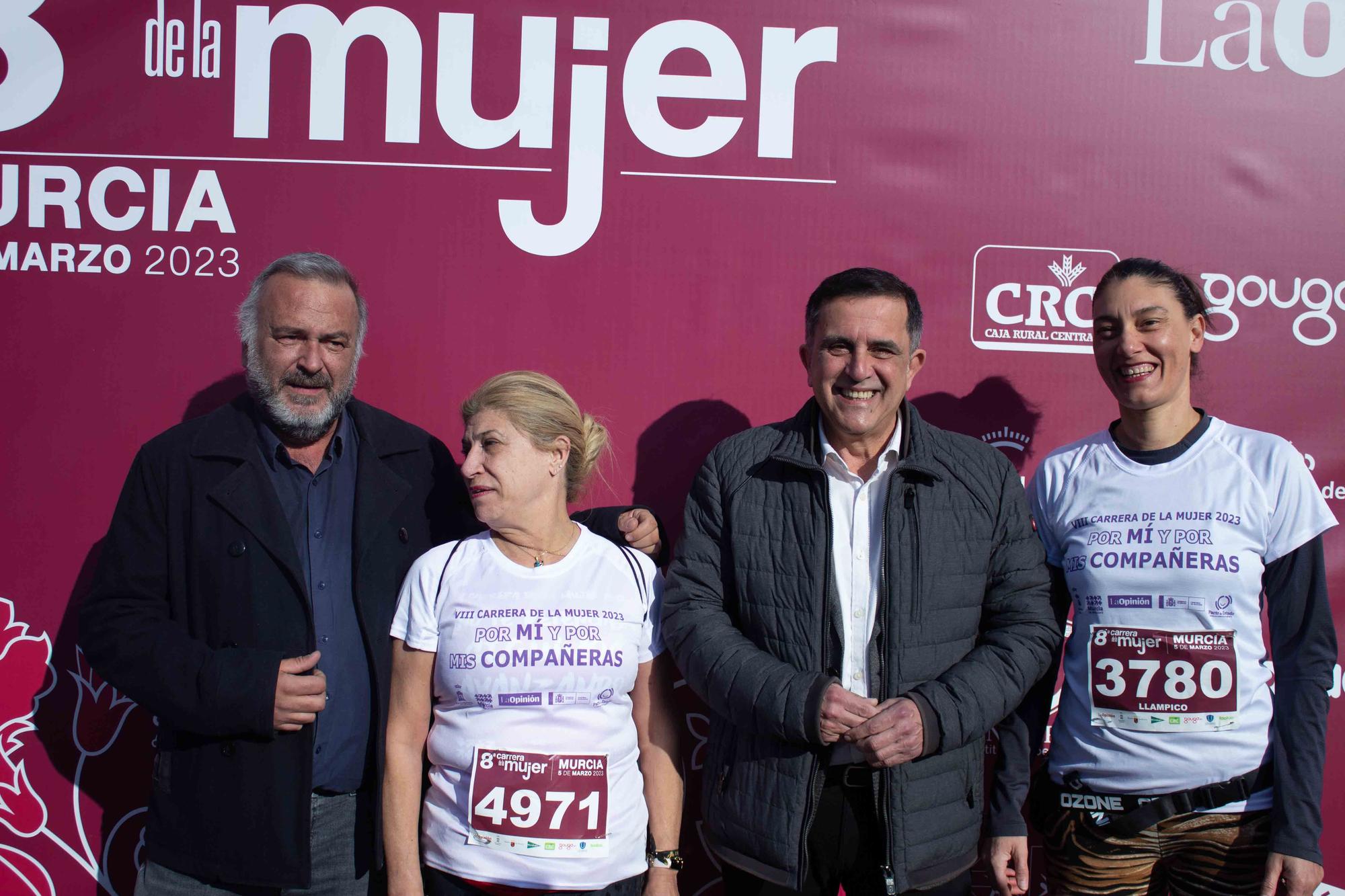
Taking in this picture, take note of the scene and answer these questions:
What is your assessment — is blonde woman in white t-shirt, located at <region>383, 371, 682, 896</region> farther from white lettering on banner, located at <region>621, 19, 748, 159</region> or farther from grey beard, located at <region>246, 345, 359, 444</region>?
white lettering on banner, located at <region>621, 19, 748, 159</region>

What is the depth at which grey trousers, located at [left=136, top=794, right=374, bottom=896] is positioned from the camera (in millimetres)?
2047

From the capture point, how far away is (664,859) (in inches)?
77.0

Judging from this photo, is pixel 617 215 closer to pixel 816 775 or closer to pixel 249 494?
pixel 249 494

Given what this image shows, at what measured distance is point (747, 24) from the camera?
2688mm

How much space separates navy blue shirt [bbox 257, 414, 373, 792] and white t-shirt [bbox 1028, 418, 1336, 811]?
1.60 metres

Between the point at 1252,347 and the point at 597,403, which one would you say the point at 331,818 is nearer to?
the point at 597,403

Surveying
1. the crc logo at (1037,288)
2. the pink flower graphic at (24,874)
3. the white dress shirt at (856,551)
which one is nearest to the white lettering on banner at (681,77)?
the crc logo at (1037,288)

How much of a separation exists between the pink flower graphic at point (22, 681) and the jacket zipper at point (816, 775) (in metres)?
2.28

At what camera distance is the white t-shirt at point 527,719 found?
1812mm

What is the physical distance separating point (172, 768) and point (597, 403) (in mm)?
1404

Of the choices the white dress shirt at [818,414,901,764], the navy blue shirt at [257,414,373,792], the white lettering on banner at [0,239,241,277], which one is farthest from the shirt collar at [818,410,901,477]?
the white lettering on banner at [0,239,241,277]

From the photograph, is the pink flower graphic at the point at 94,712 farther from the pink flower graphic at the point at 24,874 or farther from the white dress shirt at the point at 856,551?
the white dress shirt at the point at 856,551

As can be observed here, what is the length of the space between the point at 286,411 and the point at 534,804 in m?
1.02

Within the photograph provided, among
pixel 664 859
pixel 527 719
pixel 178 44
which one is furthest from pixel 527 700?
pixel 178 44
